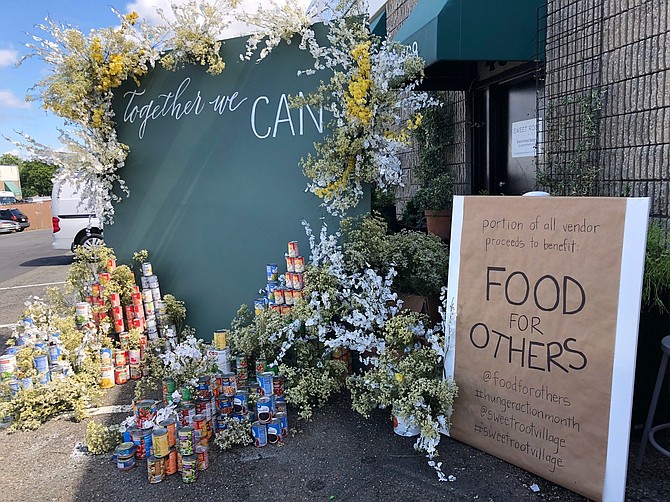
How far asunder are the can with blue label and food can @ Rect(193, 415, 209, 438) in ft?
0.93

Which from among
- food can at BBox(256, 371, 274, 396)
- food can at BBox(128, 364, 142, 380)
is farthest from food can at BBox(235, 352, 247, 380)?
food can at BBox(128, 364, 142, 380)

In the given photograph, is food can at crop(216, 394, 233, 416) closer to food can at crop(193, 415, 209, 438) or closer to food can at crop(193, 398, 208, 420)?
food can at crop(193, 398, 208, 420)

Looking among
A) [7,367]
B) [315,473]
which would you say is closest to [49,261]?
[7,367]

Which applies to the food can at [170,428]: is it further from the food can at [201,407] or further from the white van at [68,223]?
the white van at [68,223]

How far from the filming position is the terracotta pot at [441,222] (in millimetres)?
5402

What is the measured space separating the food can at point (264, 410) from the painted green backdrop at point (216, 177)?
139 centimetres

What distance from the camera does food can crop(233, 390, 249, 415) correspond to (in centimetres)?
326

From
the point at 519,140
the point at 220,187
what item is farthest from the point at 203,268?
the point at 519,140

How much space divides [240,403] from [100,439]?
0.84 metres

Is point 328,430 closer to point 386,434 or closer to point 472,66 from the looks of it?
point 386,434

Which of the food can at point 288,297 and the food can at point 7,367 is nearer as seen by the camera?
the food can at point 7,367

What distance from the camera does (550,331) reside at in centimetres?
260

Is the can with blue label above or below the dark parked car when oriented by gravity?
below

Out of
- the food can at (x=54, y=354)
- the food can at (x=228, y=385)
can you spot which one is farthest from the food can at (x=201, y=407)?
the food can at (x=54, y=354)
